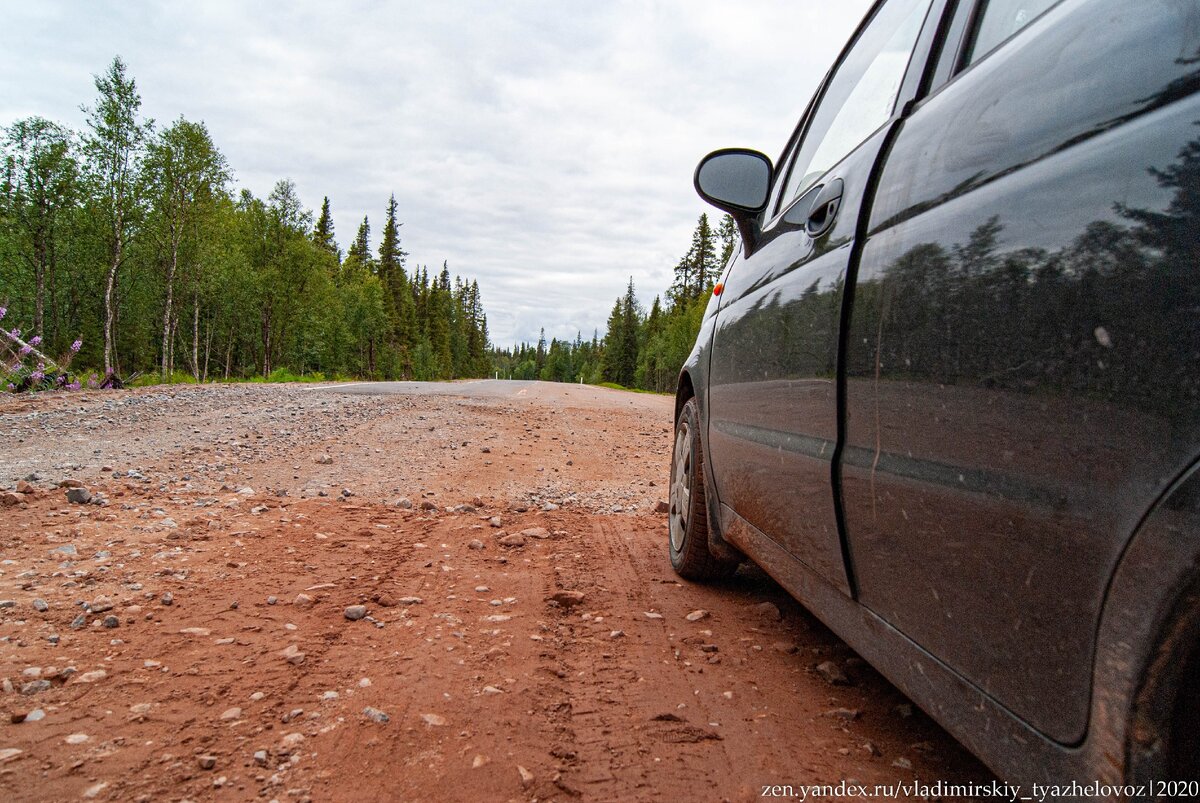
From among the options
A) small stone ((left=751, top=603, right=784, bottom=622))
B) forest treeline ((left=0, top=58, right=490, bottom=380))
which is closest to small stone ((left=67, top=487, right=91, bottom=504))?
small stone ((left=751, top=603, right=784, bottom=622))

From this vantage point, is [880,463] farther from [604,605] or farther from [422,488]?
[422,488]

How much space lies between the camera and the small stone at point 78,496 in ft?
12.9

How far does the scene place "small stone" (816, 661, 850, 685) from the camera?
2225mm

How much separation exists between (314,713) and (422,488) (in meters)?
3.09

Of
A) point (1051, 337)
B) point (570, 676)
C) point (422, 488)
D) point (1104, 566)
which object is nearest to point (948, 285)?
point (1051, 337)

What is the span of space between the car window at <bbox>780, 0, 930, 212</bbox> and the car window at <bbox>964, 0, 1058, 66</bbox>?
0.30m

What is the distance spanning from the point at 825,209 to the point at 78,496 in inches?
168

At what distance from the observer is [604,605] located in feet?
9.53

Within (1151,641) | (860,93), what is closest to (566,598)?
(860,93)

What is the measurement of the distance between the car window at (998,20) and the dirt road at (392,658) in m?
1.66

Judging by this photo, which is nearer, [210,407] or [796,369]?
[796,369]

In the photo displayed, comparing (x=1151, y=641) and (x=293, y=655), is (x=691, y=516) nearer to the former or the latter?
(x=293, y=655)

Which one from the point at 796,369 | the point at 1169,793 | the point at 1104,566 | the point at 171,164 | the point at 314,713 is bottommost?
→ the point at 314,713

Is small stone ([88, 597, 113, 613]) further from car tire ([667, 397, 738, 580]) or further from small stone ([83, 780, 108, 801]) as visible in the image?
car tire ([667, 397, 738, 580])
